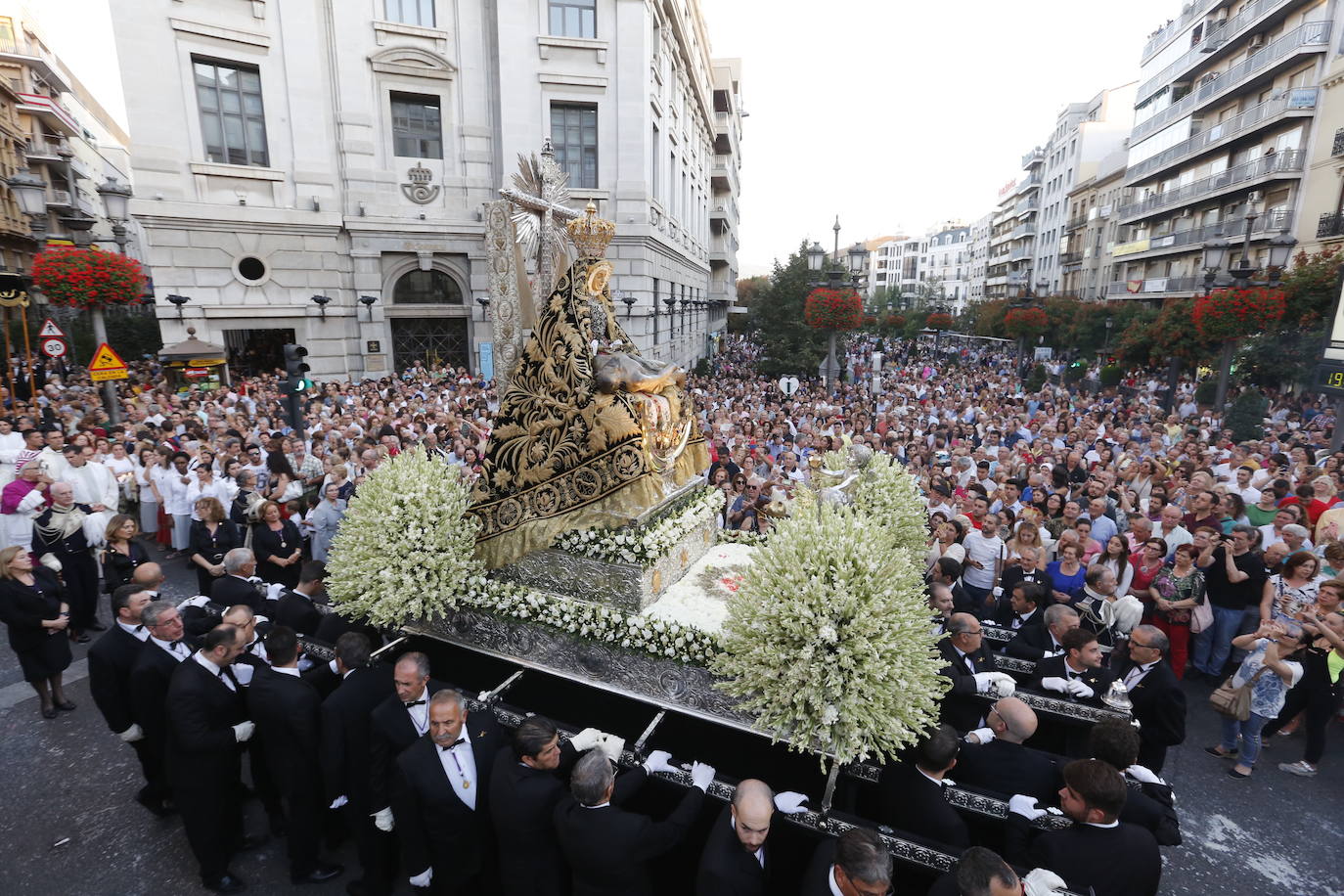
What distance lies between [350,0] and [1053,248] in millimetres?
67024

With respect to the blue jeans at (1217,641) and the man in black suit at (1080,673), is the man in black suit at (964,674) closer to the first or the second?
the man in black suit at (1080,673)

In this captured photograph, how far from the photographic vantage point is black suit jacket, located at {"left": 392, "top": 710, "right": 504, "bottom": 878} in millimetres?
4191

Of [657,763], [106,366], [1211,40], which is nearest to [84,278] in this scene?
[106,366]

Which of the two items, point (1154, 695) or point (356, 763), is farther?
point (1154, 695)

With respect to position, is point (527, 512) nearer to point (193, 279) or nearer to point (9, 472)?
point (9, 472)

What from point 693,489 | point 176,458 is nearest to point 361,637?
point 693,489

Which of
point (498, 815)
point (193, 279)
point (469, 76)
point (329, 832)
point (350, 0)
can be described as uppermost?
point (350, 0)

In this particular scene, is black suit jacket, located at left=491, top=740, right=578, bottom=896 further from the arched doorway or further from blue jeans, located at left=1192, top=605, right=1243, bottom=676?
A: the arched doorway

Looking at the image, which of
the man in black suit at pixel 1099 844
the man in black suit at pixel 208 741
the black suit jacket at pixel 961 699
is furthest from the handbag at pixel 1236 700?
the man in black suit at pixel 208 741

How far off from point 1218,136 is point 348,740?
49244 mm

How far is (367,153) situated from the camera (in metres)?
22.8

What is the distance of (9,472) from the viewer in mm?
10258

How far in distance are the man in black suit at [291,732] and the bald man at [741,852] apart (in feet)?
9.87

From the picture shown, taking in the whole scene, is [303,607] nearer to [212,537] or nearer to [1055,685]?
[212,537]
